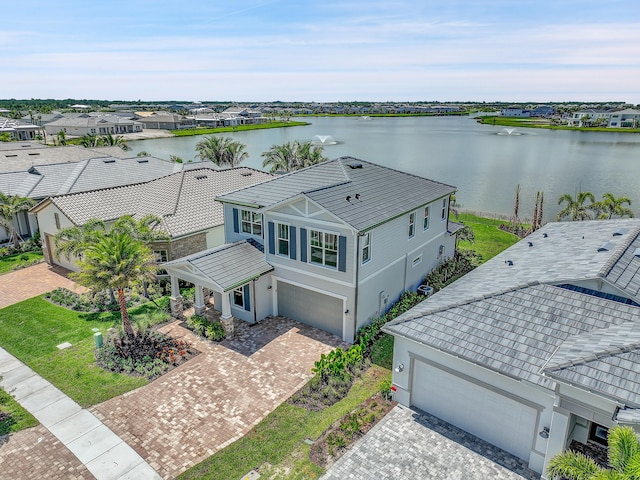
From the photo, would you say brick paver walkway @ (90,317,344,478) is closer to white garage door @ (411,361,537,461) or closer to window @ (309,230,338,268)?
window @ (309,230,338,268)

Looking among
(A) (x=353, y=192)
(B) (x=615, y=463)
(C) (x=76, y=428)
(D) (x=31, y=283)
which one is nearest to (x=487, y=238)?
(A) (x=353, y=192)

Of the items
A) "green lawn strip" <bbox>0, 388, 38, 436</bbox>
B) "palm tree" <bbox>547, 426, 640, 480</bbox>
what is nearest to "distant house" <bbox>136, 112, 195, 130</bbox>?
"green lawn strip" <bbox>0, 388, 38, 436</bbox>

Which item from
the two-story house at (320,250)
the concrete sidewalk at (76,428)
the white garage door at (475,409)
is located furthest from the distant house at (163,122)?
the white garage door at (475,409)

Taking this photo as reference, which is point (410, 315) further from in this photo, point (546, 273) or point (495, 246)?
point (495, 246)

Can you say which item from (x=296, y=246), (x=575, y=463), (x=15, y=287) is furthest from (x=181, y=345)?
(x=575, y=463)

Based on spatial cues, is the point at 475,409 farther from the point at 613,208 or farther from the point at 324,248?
the point at 613,208

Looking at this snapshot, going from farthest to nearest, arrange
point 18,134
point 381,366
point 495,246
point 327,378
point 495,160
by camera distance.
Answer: point 18,134 → point 495,160 → point 495,246 → point 381,366 → point 327,378
